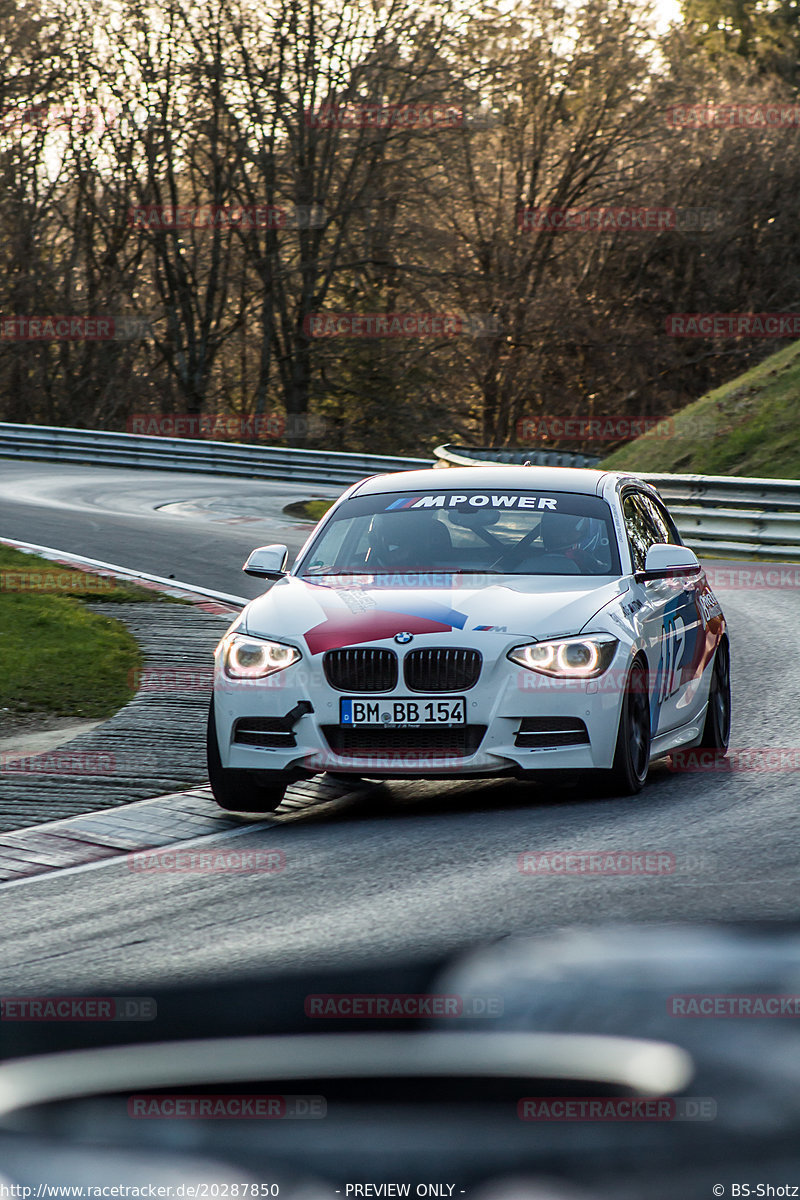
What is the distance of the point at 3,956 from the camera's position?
5051 mm

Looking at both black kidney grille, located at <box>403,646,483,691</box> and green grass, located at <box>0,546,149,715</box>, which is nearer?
black kidney grille, located at <box>403,646,483,691</box>

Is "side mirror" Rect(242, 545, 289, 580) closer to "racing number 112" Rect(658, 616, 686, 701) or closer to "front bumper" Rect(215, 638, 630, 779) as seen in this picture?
"front bumper" Rect(215, 638, 630, 779)

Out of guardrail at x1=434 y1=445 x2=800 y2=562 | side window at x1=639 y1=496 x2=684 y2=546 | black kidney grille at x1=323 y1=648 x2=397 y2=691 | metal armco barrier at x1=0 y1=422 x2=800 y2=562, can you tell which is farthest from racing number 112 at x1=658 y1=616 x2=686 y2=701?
metal armco barrier at x1=0 y1=422 x2=800 y2=562

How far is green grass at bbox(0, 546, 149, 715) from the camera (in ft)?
34.4

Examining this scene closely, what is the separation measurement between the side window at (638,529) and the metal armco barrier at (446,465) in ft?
34.7

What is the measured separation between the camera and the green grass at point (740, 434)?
26.0 metres

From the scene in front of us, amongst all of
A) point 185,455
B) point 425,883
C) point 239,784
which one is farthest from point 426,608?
point 185,455

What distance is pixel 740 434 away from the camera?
2716 centimetres

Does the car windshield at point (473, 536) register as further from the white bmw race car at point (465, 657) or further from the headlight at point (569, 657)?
the headlight at point (569, 657)

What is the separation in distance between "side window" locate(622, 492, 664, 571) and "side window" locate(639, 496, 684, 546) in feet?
0.20

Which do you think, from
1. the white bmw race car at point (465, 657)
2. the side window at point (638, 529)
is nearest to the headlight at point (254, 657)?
the white bmw race car at point (465, 657)

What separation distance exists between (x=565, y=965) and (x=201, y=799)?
598cm

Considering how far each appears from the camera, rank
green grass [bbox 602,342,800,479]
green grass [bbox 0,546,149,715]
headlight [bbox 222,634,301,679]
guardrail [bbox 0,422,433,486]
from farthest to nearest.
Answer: guardrail [bbox 0,422,433,486]
green grass [bbox 602,342,800,479]
green grass [bbox 0,546,149,715]
headlight [bbox 222,634,301,679]

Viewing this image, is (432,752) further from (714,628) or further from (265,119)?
(265,119)
